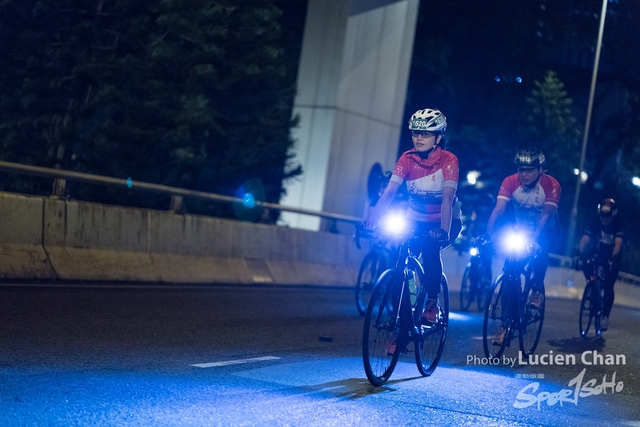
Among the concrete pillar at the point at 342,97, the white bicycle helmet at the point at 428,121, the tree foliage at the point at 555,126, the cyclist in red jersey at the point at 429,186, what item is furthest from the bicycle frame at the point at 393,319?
the tree foliage at the point at 555,126

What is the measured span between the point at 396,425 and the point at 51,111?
55.4 feet

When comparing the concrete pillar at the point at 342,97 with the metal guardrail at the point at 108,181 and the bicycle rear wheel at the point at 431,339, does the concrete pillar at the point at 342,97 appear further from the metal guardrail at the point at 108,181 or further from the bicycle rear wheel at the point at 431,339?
the bicycle rear wheel at the point at 431,339

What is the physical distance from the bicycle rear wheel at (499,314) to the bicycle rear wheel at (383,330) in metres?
→ 2.53

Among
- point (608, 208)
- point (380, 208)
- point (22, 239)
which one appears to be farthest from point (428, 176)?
point (608, 208)

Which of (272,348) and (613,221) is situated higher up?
(613,221)

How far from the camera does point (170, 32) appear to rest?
22.1 meters

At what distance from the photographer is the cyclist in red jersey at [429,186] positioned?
8.75 metres

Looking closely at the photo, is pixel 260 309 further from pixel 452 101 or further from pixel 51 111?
pixel 452 101

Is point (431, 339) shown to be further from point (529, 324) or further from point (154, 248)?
point (154, 248)

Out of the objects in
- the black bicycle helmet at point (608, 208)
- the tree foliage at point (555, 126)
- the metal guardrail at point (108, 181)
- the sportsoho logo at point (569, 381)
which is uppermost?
the tree foliage at point (555, 126)

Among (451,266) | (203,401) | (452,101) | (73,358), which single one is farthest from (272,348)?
(452,101)

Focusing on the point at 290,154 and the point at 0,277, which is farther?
the point at 290,154

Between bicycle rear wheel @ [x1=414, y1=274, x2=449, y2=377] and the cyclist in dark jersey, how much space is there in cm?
612

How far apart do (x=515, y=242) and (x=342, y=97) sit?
43.1ft
